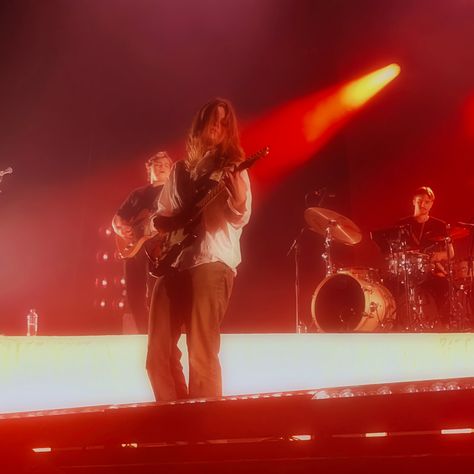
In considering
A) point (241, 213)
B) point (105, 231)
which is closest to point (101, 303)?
point (105, 231)

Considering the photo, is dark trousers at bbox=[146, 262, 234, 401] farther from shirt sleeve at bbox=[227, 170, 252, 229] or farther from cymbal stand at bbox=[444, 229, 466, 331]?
cymbal stand at bbox=[444, 229, 466, 331]

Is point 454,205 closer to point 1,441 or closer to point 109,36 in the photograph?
point 109,36

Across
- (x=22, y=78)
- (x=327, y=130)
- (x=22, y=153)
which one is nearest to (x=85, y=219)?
(x=22, y=153)

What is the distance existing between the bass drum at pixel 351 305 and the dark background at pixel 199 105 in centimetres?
120

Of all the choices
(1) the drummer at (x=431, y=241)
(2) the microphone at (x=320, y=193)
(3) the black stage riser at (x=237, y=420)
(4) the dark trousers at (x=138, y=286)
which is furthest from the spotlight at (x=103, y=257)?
(3) the black stage riser at (x=237, y=420)

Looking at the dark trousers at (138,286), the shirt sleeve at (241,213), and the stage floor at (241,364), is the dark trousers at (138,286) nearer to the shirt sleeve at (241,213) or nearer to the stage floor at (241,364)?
the stage floor at (241,364)

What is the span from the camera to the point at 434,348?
Answer: 5098mm

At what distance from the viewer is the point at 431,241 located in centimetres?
752

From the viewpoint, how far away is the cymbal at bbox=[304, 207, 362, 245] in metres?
7.25

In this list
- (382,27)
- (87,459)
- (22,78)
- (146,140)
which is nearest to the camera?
(87,459)

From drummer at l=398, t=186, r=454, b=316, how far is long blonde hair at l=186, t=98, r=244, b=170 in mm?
4557

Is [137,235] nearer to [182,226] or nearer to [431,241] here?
[182,226]

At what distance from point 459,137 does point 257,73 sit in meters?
2.98

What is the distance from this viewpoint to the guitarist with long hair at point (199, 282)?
9.79 feet
